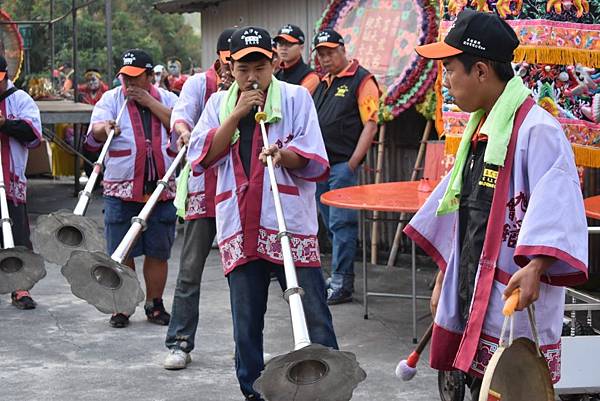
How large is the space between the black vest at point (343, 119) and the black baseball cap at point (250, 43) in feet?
11.1

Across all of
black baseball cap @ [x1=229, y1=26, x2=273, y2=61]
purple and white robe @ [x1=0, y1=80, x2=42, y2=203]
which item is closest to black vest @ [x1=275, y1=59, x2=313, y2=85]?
purple and white robe @ [x1=0, y1=80, x2=42, y2=203]

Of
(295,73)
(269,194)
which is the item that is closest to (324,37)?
(295,73)

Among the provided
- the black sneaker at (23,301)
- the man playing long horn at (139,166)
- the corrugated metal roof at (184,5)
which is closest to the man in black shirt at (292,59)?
the man playing long horn at (139,166)

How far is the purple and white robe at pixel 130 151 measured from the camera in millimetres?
7500

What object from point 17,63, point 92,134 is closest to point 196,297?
point 92,134

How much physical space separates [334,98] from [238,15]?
205 inches

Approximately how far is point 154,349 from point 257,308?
1.99 metres

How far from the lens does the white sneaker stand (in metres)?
6.48

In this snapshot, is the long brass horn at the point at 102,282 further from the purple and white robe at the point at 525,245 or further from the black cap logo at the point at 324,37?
the black cap logo at the point at 324,37

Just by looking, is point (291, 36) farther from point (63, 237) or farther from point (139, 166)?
point (63, 237)

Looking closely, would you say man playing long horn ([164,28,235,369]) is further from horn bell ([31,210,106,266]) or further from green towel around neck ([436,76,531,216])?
green towel around neck ([436,76,531,216])

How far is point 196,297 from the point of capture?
21.1 feet

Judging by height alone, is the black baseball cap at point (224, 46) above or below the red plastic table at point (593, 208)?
above

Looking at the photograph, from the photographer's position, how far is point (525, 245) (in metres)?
3.49
